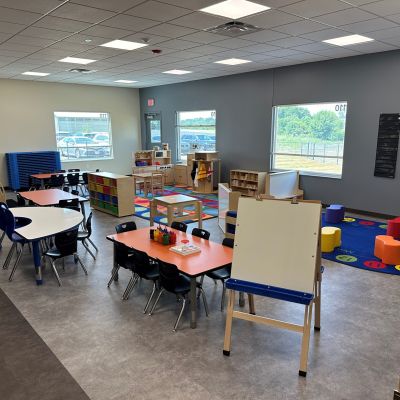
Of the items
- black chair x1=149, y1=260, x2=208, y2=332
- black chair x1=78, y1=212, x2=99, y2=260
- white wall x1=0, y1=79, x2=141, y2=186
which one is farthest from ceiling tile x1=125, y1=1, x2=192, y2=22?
white wall x1=0, y1=79, x2=141, y2=186

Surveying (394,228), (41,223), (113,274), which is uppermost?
(41,223)

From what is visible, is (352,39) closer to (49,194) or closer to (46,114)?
(49,194)

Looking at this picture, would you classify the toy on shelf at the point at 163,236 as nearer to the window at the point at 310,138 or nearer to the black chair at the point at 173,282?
the black chair at the point at 173,282

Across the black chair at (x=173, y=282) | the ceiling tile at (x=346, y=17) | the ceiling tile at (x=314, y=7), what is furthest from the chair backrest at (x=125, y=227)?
the ceiling tile at (x=346, y=17)

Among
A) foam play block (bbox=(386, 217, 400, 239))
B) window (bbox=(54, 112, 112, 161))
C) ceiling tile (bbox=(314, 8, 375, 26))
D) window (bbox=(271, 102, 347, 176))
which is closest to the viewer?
ceiling tile (bbox=(314, 8, 375, 26))

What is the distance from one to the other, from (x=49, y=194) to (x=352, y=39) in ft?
21.1

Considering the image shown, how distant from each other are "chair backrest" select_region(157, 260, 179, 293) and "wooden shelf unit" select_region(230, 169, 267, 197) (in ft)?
18.7

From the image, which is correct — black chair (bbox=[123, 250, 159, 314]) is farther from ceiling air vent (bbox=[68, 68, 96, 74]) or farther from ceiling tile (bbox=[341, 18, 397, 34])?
ceiling air vent (bbox=[68, 68, 96, 74])

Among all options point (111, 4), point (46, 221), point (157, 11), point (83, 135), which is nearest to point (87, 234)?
point (46, 221)

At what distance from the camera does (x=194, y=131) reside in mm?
12531

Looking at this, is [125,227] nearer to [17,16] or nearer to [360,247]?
[17,16]

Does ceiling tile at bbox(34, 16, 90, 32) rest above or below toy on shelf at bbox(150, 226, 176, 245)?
above

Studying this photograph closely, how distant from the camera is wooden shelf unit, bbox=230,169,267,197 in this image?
9.45 metres

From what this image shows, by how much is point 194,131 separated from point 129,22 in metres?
7.35
